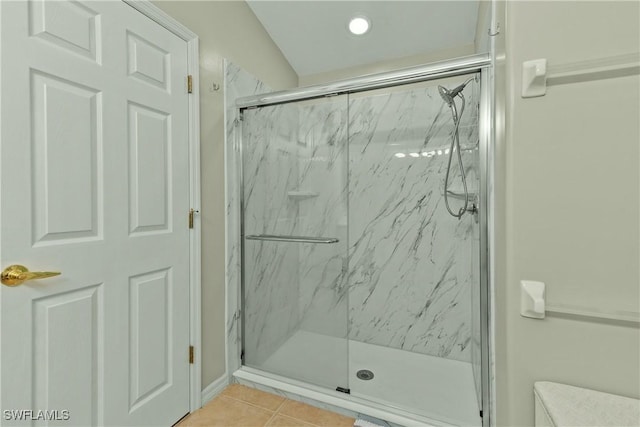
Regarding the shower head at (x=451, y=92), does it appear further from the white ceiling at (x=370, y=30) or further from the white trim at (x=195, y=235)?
the white trim at (x=195, y=235)

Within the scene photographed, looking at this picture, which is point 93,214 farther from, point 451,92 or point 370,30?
point 370,30

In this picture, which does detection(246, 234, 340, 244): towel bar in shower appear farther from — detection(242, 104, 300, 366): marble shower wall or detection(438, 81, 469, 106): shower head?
detection(438, 81, 469, 106): shower head

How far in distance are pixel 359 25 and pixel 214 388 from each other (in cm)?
260

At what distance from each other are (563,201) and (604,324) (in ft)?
1.22

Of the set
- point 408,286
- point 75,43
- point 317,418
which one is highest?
point 75,43

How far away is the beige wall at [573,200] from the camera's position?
0.85 meters

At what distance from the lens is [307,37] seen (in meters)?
2.35

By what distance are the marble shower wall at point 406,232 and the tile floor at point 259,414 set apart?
84 cm

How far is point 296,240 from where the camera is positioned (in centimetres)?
186

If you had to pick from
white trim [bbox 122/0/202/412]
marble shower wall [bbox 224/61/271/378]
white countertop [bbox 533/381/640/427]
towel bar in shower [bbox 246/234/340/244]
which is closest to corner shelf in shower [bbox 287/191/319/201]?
towel bar in shower [bbox 246/234/340/244]

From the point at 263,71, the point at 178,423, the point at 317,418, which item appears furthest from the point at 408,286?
the point at 263,71

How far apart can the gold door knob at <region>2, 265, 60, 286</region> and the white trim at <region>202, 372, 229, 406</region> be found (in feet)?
3.63

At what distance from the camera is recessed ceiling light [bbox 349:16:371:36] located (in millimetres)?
2145

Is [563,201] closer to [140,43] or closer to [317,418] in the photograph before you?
[317,418]
